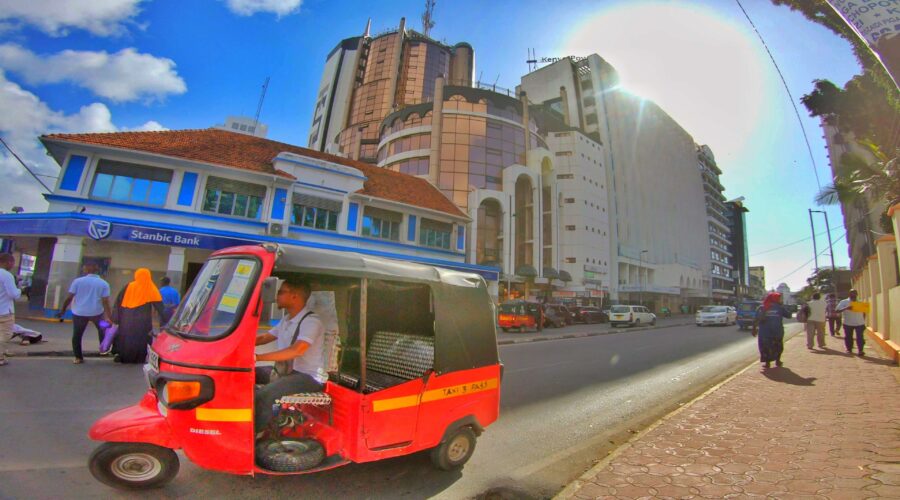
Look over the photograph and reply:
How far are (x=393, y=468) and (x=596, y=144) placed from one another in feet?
184

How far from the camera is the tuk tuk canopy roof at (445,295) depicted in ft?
9.71

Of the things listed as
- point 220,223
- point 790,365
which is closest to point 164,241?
point 220,223

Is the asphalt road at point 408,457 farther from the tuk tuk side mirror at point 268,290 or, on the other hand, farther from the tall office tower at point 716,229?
the tall office tower at point 716,229

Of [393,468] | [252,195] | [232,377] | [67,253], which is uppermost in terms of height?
[252,195]

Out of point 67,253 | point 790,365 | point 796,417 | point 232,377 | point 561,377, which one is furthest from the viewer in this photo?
point 67,253

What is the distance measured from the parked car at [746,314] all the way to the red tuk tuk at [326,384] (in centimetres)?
2454

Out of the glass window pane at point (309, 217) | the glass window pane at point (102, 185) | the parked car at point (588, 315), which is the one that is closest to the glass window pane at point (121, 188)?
the glass window pane at point (102, 185)

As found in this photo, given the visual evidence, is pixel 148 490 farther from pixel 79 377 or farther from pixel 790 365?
pixel 790 365

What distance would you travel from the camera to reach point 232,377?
257 cm

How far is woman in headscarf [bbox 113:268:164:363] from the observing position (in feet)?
22.4

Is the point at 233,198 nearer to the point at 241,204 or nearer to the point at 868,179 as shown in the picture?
the point at 241,204

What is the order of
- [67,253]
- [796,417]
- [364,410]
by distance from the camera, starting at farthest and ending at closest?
[67,253], [796,417], [364,410]

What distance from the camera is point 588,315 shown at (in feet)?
103

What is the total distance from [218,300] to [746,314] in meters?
27.5
